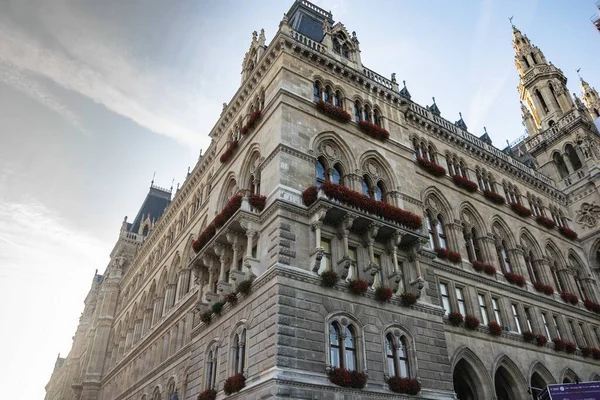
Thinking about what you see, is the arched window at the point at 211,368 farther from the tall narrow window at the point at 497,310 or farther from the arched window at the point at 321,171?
the tall narrow window at the point at 497,310

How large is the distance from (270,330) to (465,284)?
1456 cm

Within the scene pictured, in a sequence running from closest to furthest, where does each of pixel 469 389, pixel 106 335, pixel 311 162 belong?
pixel 311 162
pixel 469 389
pixel 106 335

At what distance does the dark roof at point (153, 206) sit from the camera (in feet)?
215

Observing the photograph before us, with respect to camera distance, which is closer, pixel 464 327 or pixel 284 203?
pixel 284 203

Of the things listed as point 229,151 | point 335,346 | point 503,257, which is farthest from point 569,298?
point 229,151

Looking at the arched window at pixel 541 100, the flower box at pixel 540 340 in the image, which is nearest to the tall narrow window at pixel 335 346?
the flower box at pixel 540 340

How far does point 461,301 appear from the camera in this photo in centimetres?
2681

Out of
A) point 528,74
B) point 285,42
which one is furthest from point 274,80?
point 528,74

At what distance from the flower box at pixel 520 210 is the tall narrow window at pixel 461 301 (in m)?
11.5

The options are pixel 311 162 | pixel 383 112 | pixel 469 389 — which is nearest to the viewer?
pixel 311 162

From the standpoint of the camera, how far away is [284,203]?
20875 mm

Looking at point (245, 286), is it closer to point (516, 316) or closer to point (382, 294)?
point (382, 294)

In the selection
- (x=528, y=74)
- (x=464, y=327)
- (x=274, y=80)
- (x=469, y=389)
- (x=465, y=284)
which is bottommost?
(x=469, y=389)

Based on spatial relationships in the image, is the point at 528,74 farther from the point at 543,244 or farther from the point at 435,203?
the point at 435,203
